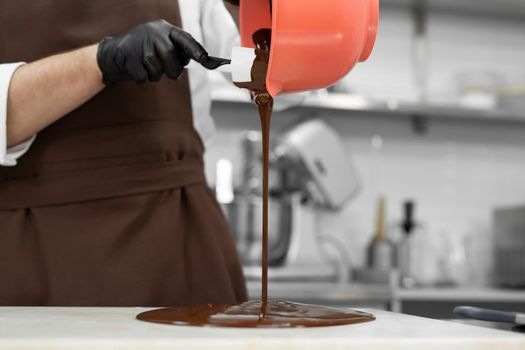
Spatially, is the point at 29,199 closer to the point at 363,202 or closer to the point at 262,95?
the point at 262,95

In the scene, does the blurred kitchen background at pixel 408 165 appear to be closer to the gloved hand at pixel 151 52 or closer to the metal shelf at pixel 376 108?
the metal shelf at pixel 376 108

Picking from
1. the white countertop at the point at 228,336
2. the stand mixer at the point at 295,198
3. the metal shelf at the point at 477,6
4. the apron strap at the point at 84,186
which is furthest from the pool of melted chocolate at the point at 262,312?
the metal shelf at the point at 477,6

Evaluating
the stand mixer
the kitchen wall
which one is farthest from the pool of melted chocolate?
the kitchen wall

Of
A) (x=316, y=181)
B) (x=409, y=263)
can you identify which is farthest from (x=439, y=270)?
(x=316, y=181)

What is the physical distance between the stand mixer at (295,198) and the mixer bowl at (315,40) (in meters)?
1.35

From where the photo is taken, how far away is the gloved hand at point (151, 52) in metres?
0.83

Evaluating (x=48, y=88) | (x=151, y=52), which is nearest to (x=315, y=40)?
(x=151, y=52)

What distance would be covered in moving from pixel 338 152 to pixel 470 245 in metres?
0.77

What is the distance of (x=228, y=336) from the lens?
51 cm

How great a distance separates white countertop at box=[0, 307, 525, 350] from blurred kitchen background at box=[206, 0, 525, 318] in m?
1.49

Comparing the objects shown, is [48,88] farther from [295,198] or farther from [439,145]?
[439,145]

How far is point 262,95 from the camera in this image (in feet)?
2.57

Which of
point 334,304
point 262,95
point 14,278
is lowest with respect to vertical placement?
point 334,304

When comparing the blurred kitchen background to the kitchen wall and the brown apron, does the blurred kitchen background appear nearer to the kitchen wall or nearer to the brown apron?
the kitchen wall
